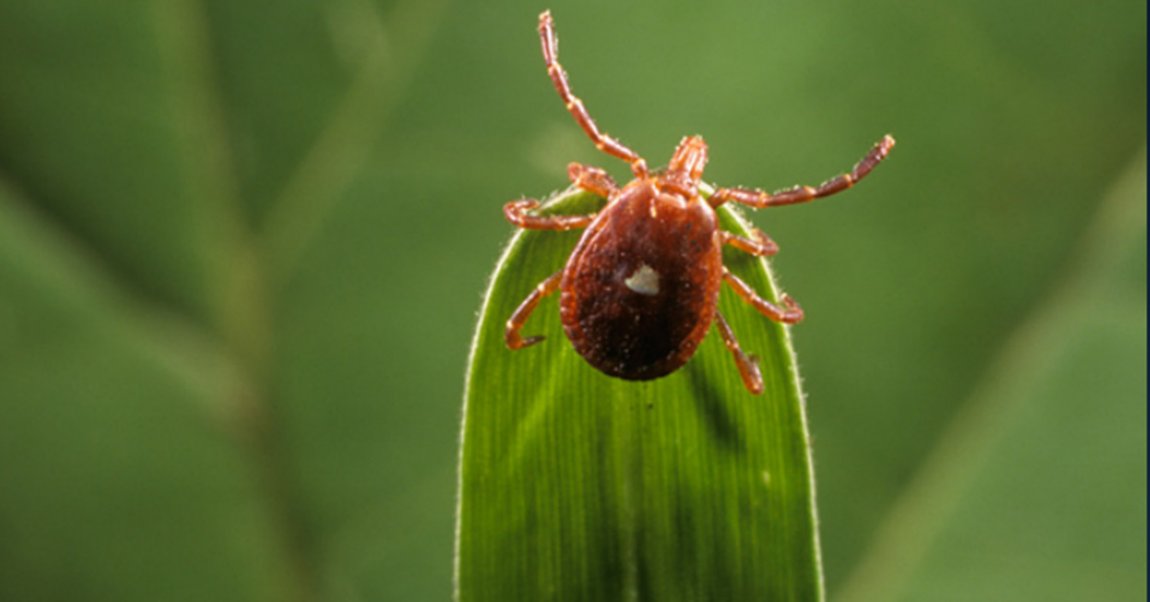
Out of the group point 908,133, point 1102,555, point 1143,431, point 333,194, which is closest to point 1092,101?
point 908,133

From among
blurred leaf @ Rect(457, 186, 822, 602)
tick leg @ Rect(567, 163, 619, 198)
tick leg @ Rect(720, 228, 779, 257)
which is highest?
tick leg @ Rect(567, 163, 619, 198)

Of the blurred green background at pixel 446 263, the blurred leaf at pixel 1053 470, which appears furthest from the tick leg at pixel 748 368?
the blurred leaf at pixel 1053 470

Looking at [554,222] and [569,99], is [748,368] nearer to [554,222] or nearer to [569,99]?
[554,222]

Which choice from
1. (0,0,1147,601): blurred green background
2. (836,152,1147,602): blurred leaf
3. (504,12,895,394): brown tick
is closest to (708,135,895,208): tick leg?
(504,12,895,394): brown tick

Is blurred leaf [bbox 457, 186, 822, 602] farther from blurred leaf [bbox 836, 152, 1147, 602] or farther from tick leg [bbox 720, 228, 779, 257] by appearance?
blurred leaf [bbox 836, 152, 1147, 602]

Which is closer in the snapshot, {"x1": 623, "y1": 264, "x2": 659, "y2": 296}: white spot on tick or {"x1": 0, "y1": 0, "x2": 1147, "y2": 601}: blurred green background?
{"x1": 623, "y1": 264, "x2": 659, "y2": 296}: white spot on tick

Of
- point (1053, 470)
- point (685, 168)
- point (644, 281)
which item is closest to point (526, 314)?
point (644, 281)

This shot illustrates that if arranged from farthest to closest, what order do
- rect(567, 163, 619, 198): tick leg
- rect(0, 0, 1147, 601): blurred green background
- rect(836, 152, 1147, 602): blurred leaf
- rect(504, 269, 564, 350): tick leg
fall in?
rect(836, 152, 1147, 602): blurred leaf, rect(0, 0, 1147, 601): blurred green background, rect(567, 163, 619, 198): tick leg, rect(504, 269, 564, 350): tick leg
